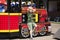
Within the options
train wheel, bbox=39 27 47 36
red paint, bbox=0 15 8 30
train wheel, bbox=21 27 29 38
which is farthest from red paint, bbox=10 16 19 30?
train wheel, bbox=39 27 47 36

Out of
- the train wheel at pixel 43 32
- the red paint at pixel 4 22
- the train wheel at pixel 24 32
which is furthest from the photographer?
the train wheel at pixel 43 32

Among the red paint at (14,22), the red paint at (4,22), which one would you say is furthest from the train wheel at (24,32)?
the red paint at (4,22)

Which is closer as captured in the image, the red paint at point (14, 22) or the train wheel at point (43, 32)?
the red paint at point (14, 22)

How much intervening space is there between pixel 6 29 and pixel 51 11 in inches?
501

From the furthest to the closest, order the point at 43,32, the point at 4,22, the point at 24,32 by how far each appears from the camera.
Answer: the point at 43,32
the point at 24,32
the point at 4,22

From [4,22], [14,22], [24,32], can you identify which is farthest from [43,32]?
[4,22]

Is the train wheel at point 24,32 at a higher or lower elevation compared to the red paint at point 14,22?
lower

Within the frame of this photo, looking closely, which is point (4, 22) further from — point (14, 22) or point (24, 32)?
point (24, 32)

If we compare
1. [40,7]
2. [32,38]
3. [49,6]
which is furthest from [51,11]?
[32,38]

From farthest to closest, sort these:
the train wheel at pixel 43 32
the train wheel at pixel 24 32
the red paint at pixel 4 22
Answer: the train wheel at pixel 43 32, the train wheel at pixel 24 32, the red paint at pixel 4 22

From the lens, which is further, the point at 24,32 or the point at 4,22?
the point at 24,32

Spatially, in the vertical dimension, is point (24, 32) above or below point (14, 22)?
below

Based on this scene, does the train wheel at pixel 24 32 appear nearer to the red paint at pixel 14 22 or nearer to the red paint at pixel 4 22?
the red paint at pixel 14 22

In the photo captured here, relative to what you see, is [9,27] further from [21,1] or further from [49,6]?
[49,6]
